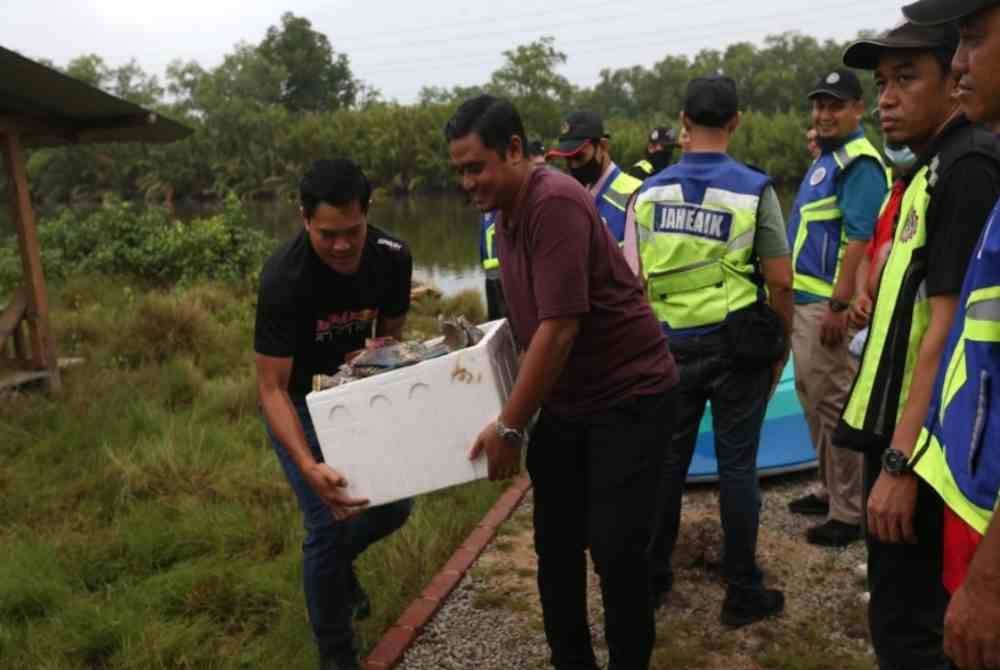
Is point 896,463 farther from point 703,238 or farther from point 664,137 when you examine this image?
point 664,137

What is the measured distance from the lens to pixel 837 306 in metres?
4.02

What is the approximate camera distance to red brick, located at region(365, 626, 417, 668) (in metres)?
3.41

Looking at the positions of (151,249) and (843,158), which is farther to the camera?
(151,249)

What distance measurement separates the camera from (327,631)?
3.16m

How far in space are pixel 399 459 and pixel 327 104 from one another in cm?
8089

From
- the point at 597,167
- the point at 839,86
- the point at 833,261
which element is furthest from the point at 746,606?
the point at 597,167

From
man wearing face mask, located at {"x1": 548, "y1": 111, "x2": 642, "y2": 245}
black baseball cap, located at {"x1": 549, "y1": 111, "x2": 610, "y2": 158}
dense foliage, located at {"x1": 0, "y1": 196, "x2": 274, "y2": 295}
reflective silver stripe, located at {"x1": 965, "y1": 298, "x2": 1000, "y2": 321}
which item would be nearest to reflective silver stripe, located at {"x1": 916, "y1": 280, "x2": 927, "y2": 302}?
reflective silver stripe, located at {"x1": 965, "y1": 298, "x2": 1000, "y2": 321}

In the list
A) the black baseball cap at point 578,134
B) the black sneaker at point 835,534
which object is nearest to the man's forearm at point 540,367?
the black sneaker at point 835,534

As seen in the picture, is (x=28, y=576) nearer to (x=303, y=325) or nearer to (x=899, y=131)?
(x=303, y=325)

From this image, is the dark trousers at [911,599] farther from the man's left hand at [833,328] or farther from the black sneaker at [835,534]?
the black sneaker at [835,534]

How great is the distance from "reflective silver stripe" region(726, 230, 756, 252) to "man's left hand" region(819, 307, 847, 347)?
85cm

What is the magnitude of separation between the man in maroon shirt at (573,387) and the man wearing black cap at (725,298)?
67cm

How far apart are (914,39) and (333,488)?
1.96 metres

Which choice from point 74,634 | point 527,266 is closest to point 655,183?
point 527,266
